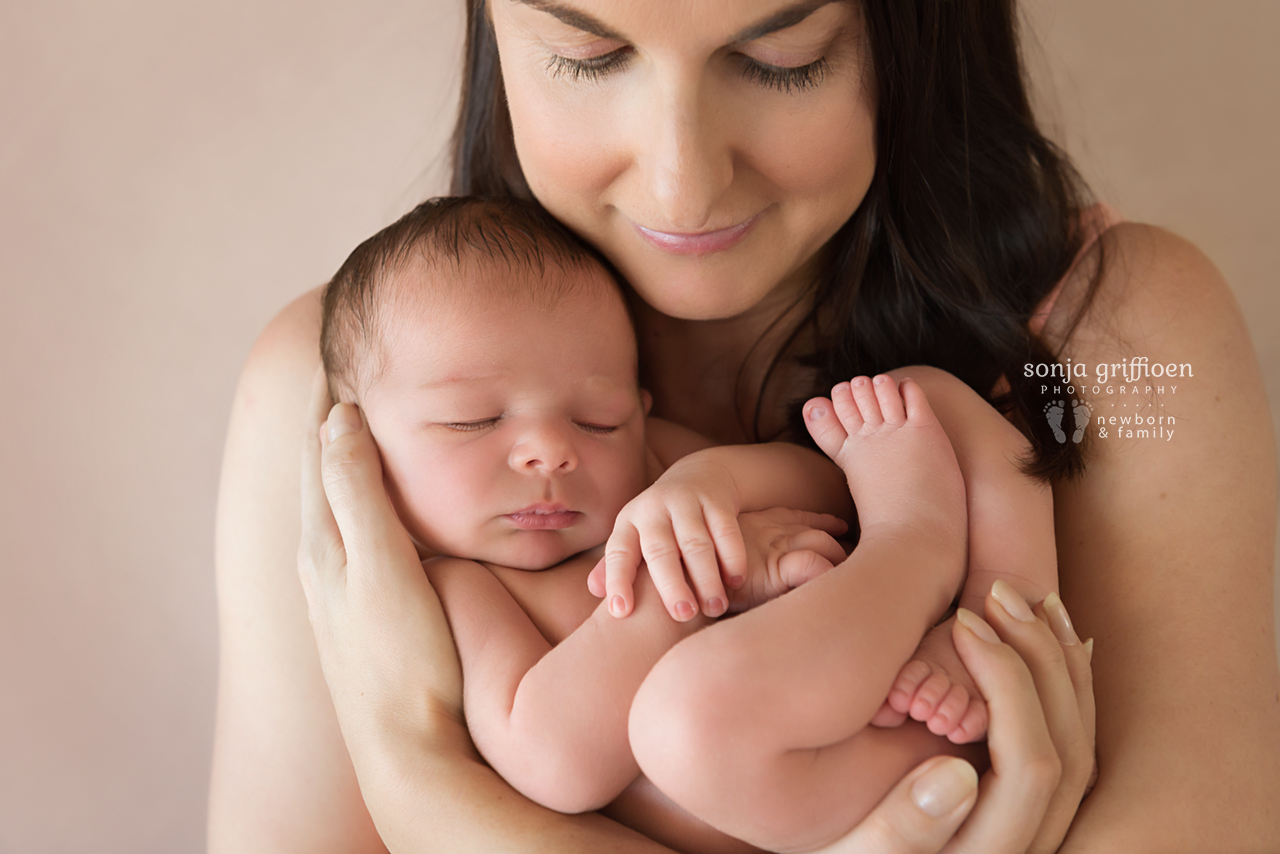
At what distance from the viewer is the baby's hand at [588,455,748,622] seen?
3.31 ft

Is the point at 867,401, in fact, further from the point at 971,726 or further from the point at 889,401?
the point at 971,726

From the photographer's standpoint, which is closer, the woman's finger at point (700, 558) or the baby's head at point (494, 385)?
the woman's finger at point (700, 558)

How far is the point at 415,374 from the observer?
48.4 inches

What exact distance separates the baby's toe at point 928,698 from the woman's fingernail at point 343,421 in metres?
0.79

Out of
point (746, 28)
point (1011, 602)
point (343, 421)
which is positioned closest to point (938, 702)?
point (1011, 602)

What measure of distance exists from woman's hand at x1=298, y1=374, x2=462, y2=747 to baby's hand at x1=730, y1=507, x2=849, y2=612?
377mm

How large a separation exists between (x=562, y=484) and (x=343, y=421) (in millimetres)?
327

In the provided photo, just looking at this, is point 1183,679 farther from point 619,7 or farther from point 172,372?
point 172,372

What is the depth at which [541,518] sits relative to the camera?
1.22 meters

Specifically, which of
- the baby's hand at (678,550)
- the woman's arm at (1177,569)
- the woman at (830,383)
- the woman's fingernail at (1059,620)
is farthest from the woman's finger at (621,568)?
the woman's arm at (1177,569)

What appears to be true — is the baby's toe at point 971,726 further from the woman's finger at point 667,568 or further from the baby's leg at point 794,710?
the woman's finger at point 667,568

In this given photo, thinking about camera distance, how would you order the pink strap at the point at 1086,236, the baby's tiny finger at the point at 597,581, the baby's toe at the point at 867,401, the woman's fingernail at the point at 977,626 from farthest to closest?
1. the pink strap at the point at 1086,236
2. the baby's toe at the point at 867,401
3. the baby's tiny finger at the point at 597,581
4. the woman's fingernail at the point at 977,626

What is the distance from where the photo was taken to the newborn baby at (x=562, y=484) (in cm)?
102

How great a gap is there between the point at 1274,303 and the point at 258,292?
7.17 feet
